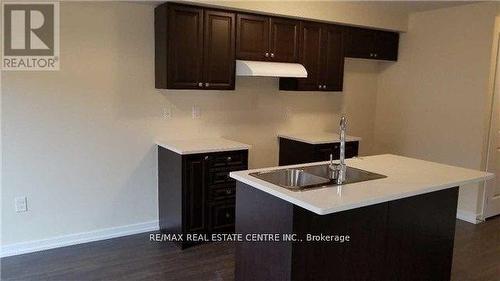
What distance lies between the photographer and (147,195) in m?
3.90

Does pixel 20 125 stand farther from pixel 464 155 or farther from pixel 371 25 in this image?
pixel 464 155

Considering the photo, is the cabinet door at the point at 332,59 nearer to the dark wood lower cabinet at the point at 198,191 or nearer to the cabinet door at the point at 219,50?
the cabinet door at the point at 219,50

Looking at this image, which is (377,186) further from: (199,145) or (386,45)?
(386,45)

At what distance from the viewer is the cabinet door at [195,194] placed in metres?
3.44

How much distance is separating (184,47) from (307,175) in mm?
1715

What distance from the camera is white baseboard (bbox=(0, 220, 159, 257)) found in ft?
10.9

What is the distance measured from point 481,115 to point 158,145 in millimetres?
3445

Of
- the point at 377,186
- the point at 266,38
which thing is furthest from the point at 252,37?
the point at 377,186

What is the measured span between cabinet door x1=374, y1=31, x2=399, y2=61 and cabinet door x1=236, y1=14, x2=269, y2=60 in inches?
64.9

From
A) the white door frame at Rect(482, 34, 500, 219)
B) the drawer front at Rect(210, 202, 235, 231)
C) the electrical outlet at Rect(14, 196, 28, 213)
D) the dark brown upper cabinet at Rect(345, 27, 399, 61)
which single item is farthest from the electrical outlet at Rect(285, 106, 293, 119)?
the electrical outlet at Rect(14, 196, 28, 213)

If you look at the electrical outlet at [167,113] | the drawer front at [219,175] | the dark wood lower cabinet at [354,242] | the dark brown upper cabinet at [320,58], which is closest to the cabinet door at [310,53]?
the dark brown upper cabinet at [320,58]

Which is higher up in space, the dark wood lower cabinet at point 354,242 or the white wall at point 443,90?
the white wall at point 443,90

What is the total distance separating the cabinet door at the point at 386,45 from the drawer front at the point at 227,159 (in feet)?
7.75

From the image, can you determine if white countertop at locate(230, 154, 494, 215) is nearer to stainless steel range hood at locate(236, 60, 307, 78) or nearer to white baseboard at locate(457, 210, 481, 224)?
stainless steel range hood at locate(236, 60, 307, 78)
